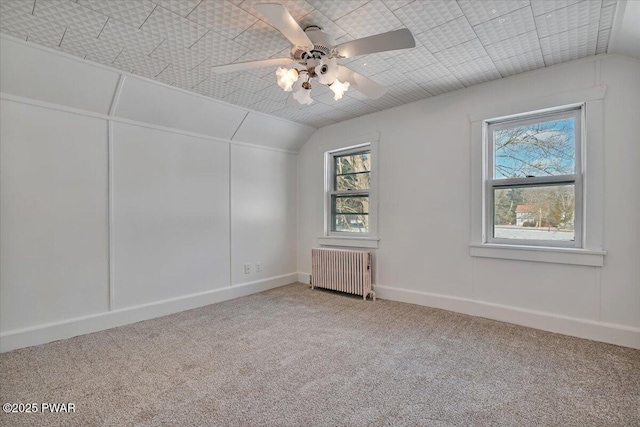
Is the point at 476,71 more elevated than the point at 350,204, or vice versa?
the point at 476,71

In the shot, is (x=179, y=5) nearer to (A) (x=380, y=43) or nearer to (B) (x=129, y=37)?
(B) (x=129, y=37)

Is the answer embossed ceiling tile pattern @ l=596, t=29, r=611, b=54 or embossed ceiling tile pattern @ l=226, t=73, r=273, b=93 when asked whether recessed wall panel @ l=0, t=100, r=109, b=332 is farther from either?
embossed ceiling tile pattern @ l=596, t=29, r=611, b=54

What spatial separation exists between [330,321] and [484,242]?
5.89ft

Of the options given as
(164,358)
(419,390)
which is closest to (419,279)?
(419,390)

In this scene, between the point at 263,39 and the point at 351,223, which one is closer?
the point at 263,39

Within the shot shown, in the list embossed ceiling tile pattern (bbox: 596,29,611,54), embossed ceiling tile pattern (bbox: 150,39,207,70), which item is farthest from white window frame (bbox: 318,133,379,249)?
embossed ceiling tile pattern (bbox: 150,39,207,70)

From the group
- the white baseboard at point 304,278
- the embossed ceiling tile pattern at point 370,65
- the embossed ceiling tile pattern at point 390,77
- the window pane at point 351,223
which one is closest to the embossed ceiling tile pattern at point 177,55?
the embossed ceiling tile pattern at point 370,65

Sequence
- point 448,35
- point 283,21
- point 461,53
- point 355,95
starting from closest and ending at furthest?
1. point 283,21
2. point 448,35
3. point 461,53
4. point 355,95

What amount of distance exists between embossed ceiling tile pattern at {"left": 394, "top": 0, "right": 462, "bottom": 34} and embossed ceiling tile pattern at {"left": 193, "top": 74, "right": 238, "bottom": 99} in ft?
5.63

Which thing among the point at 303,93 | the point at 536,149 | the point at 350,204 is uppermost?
the point at 303,93

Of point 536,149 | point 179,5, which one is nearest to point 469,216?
point 536,149

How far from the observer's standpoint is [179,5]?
1823 mm

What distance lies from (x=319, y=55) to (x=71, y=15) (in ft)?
5.18

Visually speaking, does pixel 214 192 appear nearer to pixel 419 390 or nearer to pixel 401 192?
pixel 401 192
